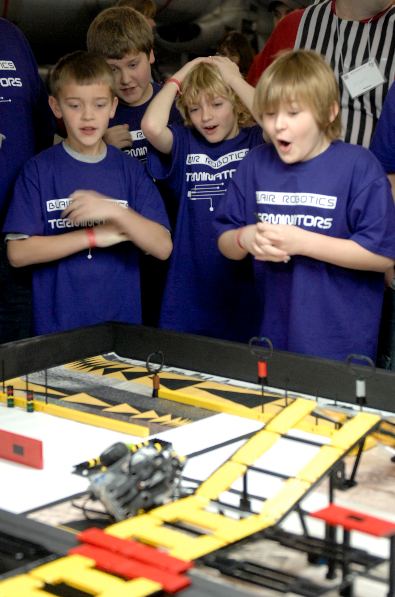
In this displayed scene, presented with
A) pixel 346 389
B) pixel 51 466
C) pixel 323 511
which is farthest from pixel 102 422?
pixel 323 511

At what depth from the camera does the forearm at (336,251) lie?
161cm

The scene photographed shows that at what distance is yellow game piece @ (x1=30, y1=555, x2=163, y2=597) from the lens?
69 centimetres

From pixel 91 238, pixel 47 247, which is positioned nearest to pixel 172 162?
pixel 91 238

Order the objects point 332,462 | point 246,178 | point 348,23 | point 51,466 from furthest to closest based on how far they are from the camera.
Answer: point 348,23
point 246,178
point 51,466
point 332,462

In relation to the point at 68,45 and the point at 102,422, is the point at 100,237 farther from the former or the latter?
the point at 68,45

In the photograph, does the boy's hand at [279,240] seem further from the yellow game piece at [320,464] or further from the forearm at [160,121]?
the yellow game piece at [320,464]

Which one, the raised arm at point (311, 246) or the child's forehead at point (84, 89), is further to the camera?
the child's forehead at point (84, 89)

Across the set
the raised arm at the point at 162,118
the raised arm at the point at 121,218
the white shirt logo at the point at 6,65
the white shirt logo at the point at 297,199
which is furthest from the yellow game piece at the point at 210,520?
the white shirt logo at the point at 6,65

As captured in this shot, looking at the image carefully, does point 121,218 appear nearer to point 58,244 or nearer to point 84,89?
point 58,244

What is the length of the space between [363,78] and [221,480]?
4.58 feet

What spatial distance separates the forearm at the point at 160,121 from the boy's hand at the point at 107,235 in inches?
11.8

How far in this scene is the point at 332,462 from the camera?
2.99 ft

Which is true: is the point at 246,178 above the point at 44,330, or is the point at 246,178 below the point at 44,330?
above

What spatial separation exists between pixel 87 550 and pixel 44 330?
1.34 metres
